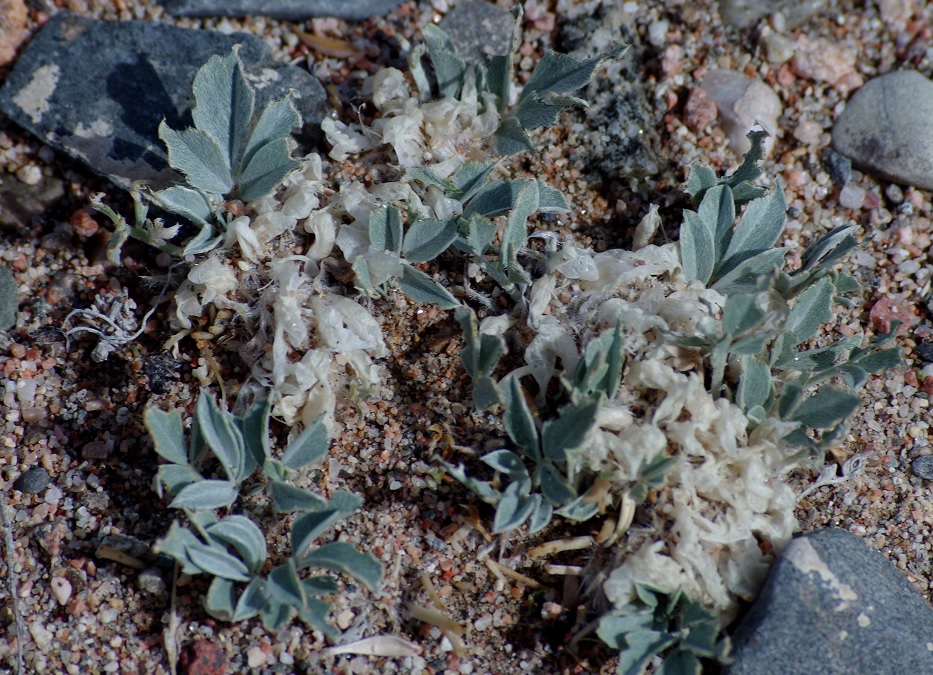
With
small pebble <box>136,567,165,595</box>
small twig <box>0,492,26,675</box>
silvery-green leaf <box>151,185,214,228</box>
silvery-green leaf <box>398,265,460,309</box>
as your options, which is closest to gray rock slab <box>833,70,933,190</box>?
silvery-green leaf <box>398,265,460,309</box>

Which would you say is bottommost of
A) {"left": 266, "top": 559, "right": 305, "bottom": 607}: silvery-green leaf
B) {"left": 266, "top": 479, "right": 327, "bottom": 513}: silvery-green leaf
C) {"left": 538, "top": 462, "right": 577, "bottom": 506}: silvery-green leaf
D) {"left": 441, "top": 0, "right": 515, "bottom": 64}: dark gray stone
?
{"left": 266, "top": 559, "right": 305, "bottom": 607}: silvery-green leaf

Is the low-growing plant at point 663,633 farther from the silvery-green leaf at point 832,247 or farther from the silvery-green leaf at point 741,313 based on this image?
the silvery-green leaf at point 832,247

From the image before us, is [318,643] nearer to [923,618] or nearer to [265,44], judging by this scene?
[923,618]

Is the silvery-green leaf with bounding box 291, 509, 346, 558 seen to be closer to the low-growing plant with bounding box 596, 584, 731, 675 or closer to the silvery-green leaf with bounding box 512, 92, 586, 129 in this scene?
the low-growing plant with bounding box 596, 584, 731, 675

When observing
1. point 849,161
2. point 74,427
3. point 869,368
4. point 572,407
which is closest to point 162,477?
point 74,427

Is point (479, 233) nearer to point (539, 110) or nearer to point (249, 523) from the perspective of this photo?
point (539, 110)

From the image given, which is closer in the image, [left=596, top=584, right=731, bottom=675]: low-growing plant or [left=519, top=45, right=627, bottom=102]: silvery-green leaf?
[left=596, top=584, right=731, bottom=675]: low-growing plant
